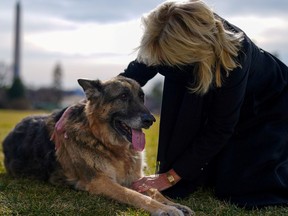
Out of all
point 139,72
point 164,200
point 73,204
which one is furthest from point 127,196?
point 139,72

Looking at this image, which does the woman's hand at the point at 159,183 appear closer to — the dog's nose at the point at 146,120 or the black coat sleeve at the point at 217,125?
the black coat sleeve at the point at 217,125

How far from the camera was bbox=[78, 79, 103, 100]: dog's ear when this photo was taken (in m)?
4.84

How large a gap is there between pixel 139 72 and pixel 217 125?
134 centimetres

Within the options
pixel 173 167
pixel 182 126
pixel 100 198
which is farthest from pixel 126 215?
pixel 182 126

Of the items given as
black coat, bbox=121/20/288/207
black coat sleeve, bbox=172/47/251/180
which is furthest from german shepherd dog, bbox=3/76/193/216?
black coat sleeve, bbox=172/47/251/180

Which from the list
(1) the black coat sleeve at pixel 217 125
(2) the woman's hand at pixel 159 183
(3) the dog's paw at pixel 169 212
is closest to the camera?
(3) the dog's paw at pixel 169 212

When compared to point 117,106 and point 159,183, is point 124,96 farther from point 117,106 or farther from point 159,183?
point 159,183

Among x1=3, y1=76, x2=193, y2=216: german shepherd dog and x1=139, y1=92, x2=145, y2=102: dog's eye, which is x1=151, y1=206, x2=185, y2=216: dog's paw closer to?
x1=3, y1=76, x2=193, y2=216: german shepherd dog

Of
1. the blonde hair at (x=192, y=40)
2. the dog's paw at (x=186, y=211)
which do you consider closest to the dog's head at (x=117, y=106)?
the blonde hair at (x=192, y=40)

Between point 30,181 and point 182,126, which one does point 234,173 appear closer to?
point 182,126

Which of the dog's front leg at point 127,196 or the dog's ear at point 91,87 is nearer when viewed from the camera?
Answer: the dog's front leg at point 127,196

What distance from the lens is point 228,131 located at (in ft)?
14.3

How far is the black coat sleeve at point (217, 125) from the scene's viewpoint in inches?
163

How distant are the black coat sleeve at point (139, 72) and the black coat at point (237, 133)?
0.48 metres
